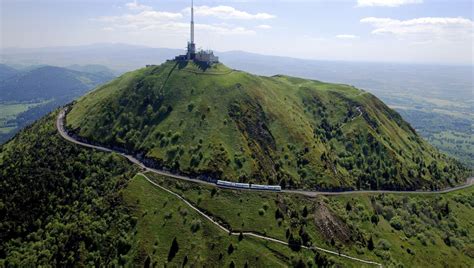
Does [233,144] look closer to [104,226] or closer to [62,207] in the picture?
[104,226]

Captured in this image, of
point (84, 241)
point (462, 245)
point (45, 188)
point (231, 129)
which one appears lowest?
point (462, 245)

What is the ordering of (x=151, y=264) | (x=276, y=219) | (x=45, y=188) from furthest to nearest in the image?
(x=45, y=188) < (x=276, y=219) < (x=151, y=264)

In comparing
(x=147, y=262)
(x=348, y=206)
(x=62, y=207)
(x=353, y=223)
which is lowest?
(x=147, y=262)

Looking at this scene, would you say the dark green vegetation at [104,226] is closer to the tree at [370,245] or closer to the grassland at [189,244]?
the grassland at [189,244]

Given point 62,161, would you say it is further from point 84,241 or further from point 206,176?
point 206,176

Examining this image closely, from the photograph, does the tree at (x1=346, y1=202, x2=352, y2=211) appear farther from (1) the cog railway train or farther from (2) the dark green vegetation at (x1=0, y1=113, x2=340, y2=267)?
(2) the dark green vegetation at (x1=0, y1=113, x2=340, y2=267)

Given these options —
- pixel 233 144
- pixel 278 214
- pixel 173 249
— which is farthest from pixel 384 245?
pixel 173 249

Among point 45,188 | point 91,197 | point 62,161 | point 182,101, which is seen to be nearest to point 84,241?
point 91,197
